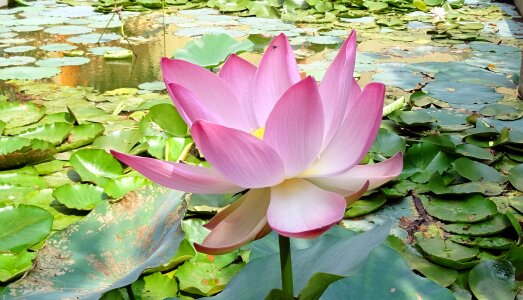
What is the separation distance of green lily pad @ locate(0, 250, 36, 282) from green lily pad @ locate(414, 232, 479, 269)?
78cm

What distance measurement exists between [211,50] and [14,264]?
1.36m

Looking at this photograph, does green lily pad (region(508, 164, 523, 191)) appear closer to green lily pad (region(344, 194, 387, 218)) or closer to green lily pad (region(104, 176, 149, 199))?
green lily pad (region(344, 194, 387, 218))

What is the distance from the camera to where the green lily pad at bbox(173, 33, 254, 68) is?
2.19m

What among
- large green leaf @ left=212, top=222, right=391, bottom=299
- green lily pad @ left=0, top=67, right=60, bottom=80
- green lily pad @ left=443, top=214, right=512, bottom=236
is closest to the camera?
large green leaf @ left=212, top=222, right=391, bottom=299

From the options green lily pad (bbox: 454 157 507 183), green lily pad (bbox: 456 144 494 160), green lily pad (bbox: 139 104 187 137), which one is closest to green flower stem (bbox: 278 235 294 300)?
green lily pad (bbox: 454 157 507 183)

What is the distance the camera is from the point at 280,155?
1.53ft

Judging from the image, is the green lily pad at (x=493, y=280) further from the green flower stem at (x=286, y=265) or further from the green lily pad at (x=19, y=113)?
the green lily pad at (x=19, y=113)

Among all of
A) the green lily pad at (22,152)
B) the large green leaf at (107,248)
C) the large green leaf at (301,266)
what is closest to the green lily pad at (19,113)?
the green lily pad at (22,152)

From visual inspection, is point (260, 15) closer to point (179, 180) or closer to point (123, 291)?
point (123, 291)

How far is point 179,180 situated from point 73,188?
3.15 feet

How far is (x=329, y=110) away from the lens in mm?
519

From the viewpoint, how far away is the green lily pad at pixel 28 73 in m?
2.53

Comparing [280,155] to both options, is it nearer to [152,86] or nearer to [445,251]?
[445,251]

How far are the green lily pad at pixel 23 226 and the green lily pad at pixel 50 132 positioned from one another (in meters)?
0.59
